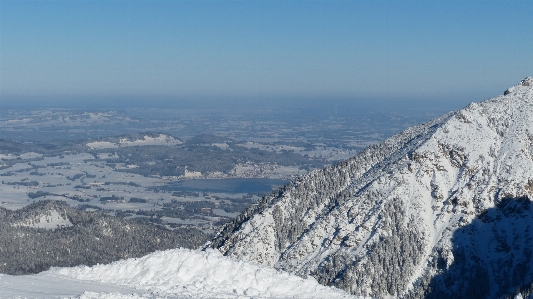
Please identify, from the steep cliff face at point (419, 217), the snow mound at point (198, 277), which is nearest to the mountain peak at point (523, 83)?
the steep cliff face at point (419, 217)

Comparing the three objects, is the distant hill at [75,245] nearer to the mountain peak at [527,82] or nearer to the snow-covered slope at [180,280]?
the mountain peak at [527,82]

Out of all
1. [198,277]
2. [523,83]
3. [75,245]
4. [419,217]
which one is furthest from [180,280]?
[75,245]

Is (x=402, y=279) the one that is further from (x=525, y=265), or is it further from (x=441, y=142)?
(x=441, y=142)

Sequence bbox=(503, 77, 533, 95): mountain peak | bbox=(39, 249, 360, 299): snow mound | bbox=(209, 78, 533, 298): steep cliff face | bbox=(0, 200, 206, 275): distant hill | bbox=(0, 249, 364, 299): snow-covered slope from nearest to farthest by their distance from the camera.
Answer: bbox=(0, 249, 364, 299): snow-covered slope → bbox=(39, 249, 360, 299): snow mound → bbox=(209, 78, 533, 298): steep cliff face → bbox=(503, 77, 533, 95): mountain peak → bbox=(0, 200, 206, 275): distant hill

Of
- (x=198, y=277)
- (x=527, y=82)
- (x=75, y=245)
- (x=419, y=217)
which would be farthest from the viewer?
(x=75, y=245)

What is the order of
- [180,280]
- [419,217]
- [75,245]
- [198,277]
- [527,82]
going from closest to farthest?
[180,280], [198,277], [419,217], [527,82], [75,245]

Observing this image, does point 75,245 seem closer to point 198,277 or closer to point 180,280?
point 198,277

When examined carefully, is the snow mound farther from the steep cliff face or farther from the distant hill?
the distant hill

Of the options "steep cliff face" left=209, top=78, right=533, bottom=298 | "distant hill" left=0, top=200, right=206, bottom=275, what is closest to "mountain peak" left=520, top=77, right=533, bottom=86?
"steep cliff face" left=209, top=78, right=533, bottom=298
